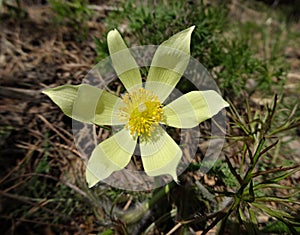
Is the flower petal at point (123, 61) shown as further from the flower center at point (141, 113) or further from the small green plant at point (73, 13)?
the small green plant at point (73, 13)

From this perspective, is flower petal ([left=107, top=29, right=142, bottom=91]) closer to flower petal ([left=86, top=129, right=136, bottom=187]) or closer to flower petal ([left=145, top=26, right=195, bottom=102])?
flower petal ([left=145, top=26, right=195, bottom=102])

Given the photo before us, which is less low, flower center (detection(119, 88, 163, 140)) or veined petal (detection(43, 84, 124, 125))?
veined petal (detection(43, 84, 124, 125))

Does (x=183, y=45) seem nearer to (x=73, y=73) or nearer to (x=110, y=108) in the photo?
(x=110, y=108)

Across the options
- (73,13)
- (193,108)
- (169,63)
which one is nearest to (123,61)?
(169,63)

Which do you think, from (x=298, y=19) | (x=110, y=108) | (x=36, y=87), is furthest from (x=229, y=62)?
(x=298, y=19)

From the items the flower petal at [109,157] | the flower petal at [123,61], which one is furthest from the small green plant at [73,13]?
the flower petal at [109,157]

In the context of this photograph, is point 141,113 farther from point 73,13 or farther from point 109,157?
point 73,13

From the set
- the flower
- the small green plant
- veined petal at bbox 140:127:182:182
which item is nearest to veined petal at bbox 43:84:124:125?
the flower
